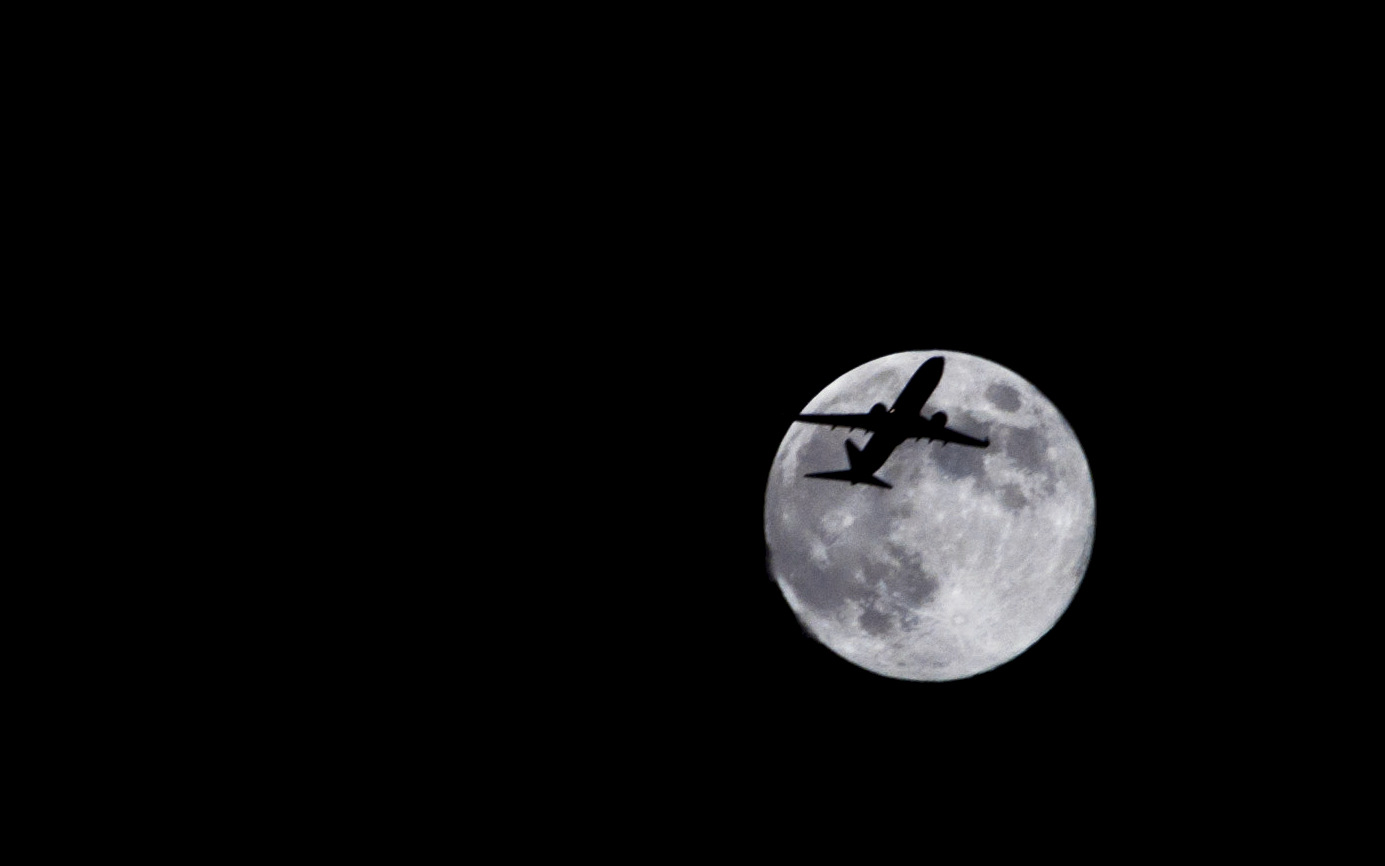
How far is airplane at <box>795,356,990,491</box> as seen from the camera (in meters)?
21.9

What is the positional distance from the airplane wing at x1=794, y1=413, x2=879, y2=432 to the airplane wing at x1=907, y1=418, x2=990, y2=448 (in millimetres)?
1161

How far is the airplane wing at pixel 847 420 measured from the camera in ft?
76.9

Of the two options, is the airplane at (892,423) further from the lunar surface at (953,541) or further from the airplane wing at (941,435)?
the lunar surface at (953,541)

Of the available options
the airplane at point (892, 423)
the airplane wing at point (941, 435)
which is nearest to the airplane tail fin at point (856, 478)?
the airplane at point (892, 423)

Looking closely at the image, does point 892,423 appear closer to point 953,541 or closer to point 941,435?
point 941,435

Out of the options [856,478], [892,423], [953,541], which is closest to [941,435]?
[892,423]

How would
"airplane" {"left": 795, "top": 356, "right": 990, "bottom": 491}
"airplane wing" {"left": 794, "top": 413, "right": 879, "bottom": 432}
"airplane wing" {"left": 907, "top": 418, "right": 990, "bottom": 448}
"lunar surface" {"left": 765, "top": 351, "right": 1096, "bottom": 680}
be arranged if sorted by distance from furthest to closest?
"airplane wing" {"left": 794, "top": 413, "right": 879, "bottom": 432} < "airplane" {"left": 795, "top": 356, "right": 990, "bottom": 491} < "airplane wing" {"left": 907, "top": 418, "right": 990, "bottom": 448} < "lunar surface" {"left": 765, "top": 351, "right": 1096, "bottom": 680}

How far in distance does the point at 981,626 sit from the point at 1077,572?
10.2 ft

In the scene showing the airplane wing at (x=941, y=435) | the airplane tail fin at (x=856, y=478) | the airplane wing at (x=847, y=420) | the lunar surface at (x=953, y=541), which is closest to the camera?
the lunar surface at (x=953, y=541)

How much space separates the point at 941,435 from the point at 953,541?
10.7 feet

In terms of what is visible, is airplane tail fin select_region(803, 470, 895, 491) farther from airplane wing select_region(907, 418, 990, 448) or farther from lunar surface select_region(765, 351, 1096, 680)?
airplane wing select_region(907, 418, 990, 448)

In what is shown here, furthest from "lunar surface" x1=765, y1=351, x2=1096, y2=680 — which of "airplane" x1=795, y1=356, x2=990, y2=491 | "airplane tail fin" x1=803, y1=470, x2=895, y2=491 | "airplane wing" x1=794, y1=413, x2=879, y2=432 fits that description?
"airplane wing" x1=794, y1=413, x2=879, y2=432

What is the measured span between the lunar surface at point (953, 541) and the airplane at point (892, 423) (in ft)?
1.31

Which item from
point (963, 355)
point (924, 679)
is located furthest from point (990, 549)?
point (963, 355)
